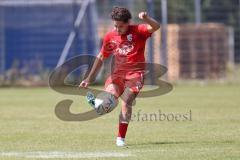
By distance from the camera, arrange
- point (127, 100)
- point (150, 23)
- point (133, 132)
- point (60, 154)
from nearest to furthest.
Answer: point (60, 154) < point (150, 23) < point (127, 100) < point (133, 132)

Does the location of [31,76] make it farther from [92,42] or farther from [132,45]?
[132,45]

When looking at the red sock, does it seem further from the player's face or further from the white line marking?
the player's face

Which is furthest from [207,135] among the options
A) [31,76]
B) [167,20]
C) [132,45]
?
[167,20]

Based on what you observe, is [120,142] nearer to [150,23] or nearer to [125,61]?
[125,61]

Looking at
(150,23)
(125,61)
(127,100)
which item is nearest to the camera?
(150,23)

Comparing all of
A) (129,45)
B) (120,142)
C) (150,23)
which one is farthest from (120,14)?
(120,142)

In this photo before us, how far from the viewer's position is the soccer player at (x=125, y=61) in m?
11.1

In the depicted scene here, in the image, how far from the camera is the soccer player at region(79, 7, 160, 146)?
1108cm

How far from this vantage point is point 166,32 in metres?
28.9

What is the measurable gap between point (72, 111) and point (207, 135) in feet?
17.9

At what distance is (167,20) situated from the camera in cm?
3048

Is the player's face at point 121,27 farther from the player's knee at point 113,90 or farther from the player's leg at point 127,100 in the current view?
the player's knee at point 113,90

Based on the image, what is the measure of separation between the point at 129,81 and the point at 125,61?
0.91ft

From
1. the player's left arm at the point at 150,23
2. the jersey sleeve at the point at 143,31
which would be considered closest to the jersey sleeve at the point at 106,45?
the jersey sleeve at the point at 143,31
